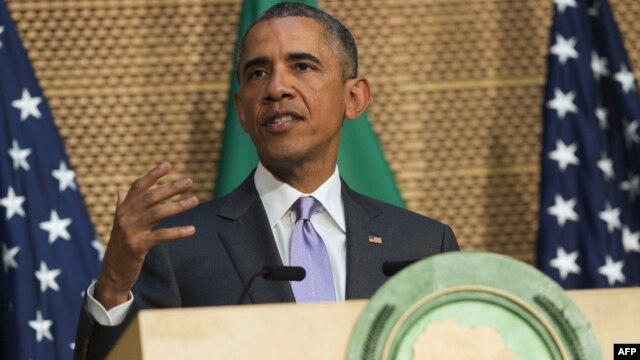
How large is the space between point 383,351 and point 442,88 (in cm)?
361

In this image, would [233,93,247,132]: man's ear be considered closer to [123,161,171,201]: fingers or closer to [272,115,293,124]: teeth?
[272,115,293,124]: teeth

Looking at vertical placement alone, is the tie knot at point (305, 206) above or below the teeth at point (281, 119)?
below

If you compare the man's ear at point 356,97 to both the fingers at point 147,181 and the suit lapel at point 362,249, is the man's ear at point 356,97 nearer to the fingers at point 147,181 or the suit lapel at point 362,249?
the suit lapel at point 362,249

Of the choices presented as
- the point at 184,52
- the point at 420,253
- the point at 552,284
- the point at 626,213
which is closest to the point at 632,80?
the point at 626,213

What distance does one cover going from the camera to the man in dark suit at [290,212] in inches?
108

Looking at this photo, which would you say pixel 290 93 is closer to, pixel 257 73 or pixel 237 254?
pixel 257 73

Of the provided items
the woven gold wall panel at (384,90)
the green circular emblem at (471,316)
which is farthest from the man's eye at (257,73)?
the woven gold wall panel at (384,90)

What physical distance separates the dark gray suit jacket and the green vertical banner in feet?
5.53

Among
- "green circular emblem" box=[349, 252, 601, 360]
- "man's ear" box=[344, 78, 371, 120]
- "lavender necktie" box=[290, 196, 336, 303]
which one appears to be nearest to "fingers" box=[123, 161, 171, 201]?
"green circular emblem" box=[349, 252, 601, 360]

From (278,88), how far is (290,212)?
0.31 meters

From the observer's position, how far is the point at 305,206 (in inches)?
117

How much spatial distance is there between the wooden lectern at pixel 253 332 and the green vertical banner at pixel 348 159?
2.89 metres

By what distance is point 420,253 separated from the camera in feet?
10.0

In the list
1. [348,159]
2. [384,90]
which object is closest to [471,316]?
[348,159]
